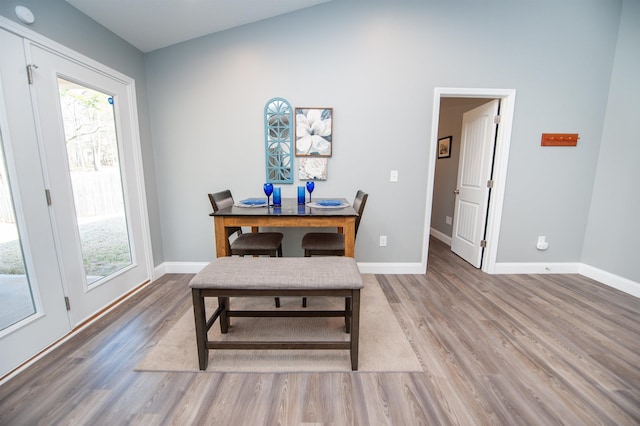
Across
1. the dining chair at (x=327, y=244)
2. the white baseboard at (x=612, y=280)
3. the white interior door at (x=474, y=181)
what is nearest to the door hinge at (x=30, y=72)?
the dining chair at (x=327, y=244)

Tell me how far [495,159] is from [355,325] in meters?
2.54

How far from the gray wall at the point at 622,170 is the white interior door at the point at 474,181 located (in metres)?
1.12

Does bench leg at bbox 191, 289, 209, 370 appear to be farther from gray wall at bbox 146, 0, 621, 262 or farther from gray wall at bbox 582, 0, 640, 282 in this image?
gray wall at bbox 582, 0, 640, 282

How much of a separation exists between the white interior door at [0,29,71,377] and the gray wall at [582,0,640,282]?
16.2ft

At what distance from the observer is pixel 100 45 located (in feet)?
6.63

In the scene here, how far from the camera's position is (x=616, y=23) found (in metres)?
2.47

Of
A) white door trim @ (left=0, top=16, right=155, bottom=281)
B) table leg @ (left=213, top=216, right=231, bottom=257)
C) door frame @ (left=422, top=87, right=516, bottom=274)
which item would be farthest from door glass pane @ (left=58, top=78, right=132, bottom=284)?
door frame @ (left=422, top=87, right=516, bottom=274)

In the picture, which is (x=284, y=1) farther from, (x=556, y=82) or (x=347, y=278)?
(x=556, y=82)

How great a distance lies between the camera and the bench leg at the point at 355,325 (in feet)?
4.42

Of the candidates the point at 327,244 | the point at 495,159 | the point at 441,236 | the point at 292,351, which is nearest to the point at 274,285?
the point at 292,351

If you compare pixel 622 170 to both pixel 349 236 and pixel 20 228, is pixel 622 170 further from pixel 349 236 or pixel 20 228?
A: pixel 20 228

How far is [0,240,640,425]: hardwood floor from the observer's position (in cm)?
119

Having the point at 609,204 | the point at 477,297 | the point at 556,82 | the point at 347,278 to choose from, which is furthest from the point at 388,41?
the point at 609,204

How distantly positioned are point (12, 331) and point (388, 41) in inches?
144
